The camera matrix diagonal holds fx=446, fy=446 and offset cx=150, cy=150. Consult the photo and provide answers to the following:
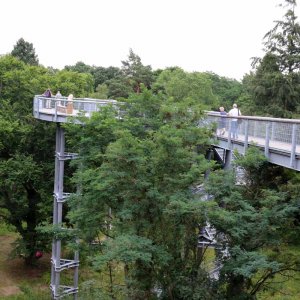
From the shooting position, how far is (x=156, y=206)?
35.8 ft

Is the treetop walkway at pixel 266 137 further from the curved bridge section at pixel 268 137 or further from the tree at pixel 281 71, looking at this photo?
the tree at pixel 281 71

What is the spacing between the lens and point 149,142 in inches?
446

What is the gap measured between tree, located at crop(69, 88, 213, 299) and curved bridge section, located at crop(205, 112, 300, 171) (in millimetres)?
810

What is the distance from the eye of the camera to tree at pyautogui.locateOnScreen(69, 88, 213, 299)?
10.1 m

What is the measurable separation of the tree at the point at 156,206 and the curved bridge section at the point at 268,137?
0.81 metres

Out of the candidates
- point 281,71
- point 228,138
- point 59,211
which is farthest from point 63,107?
point 281,71

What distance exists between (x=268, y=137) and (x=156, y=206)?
10.3 feet

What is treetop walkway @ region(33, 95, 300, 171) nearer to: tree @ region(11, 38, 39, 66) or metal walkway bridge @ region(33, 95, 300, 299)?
metal walkway bridge @ region(33, 95, 300, 299)

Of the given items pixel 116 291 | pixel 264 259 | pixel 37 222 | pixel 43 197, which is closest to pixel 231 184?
pixel 264 259

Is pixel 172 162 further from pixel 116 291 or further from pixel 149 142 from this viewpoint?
pixel 116 291

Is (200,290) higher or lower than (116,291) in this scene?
higher

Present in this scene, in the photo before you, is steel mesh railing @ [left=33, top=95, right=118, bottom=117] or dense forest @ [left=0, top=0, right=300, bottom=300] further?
steel mesh railing @ [left=33, top=95, right=118, bottom=117]

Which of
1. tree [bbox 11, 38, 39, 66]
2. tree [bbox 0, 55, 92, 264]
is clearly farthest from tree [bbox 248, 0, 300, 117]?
tree [bbox 11, 38, 39, 66]

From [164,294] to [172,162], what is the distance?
3.25 metres
